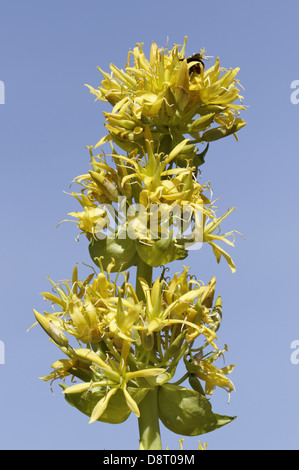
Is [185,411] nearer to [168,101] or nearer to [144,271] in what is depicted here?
[144,271]

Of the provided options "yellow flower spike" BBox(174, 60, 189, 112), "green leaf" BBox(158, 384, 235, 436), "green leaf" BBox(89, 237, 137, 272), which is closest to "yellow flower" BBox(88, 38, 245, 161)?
"yellow flower spike" BBox(174, 60, 189, 112)

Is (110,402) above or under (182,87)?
under

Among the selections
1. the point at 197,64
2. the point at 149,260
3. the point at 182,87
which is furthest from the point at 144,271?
the point at 197,64

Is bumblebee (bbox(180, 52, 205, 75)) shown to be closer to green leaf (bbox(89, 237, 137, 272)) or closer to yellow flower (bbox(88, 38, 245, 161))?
yellow flower (bbox(88, 38, 245, 161))

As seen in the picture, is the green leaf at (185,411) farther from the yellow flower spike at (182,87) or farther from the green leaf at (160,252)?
the yellow flower spike at (182,87)

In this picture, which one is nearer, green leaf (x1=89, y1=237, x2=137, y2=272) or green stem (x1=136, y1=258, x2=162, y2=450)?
green stem (x1=136, y1=258, x2=162, y2=450)
